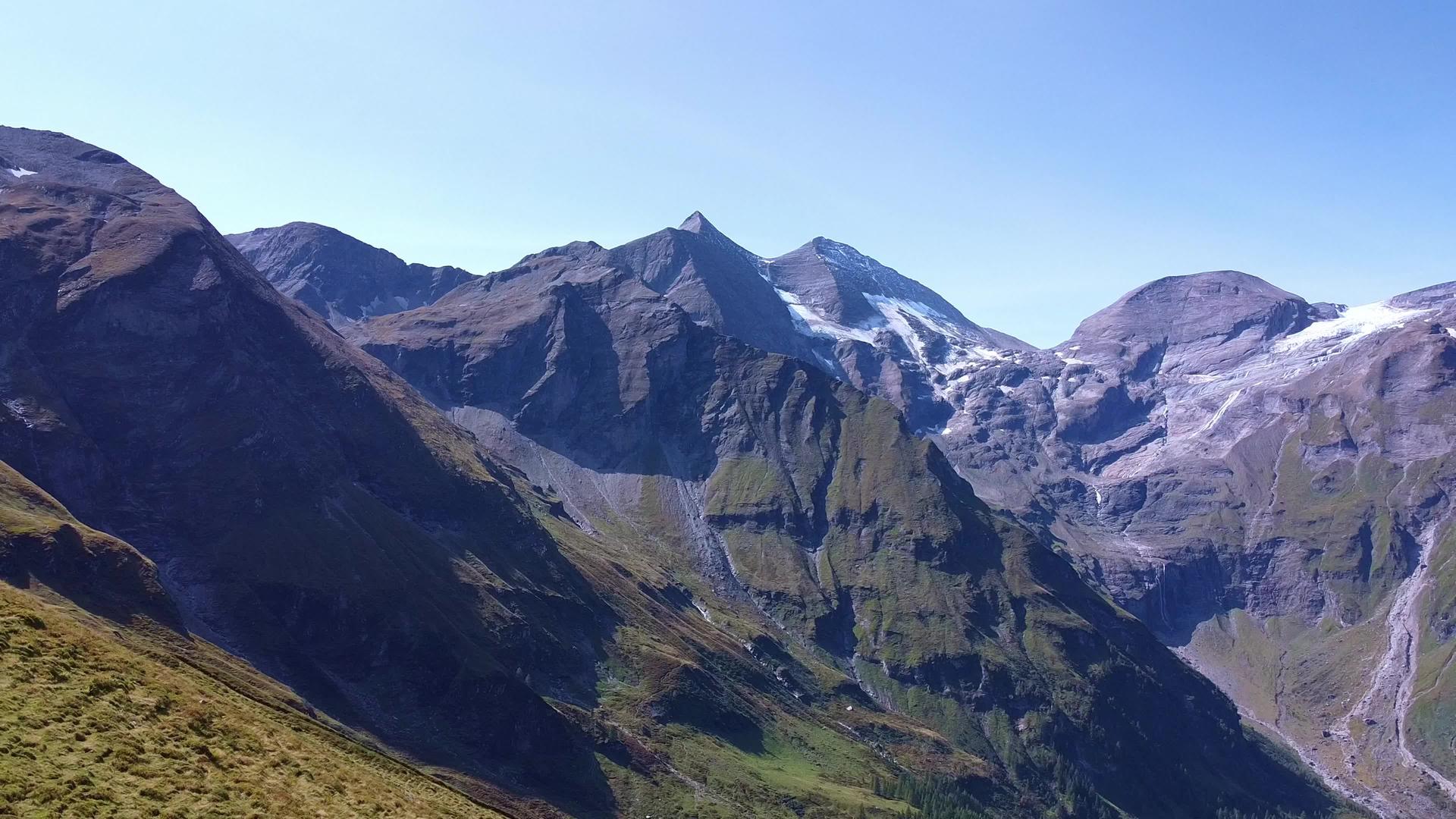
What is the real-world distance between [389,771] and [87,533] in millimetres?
156475

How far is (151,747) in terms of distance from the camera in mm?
53406

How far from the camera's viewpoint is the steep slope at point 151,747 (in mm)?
47875

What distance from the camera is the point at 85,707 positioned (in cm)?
5409

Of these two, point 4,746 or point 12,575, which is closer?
point 4,746

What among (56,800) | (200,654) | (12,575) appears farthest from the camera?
(200,654)

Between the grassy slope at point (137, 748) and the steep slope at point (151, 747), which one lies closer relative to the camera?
the grassy slope at point (137, 748)

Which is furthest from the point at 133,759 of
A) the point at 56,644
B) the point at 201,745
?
the point at 56,644

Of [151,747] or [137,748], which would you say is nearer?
[137,748]

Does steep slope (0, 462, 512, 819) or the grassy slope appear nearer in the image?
the grassy slope

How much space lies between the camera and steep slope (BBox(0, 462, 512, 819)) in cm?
4788

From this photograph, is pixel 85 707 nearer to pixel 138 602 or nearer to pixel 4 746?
pixel 4 746

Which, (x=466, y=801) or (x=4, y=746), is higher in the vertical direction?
(x=4, y=746)

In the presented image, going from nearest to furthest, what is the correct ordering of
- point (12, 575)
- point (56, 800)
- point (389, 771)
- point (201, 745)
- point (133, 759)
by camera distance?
point (56, 800)
point (133, 759)
point (201, 745)
point (389, 771)
point (12, 575)

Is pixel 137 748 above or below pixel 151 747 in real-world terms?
above
